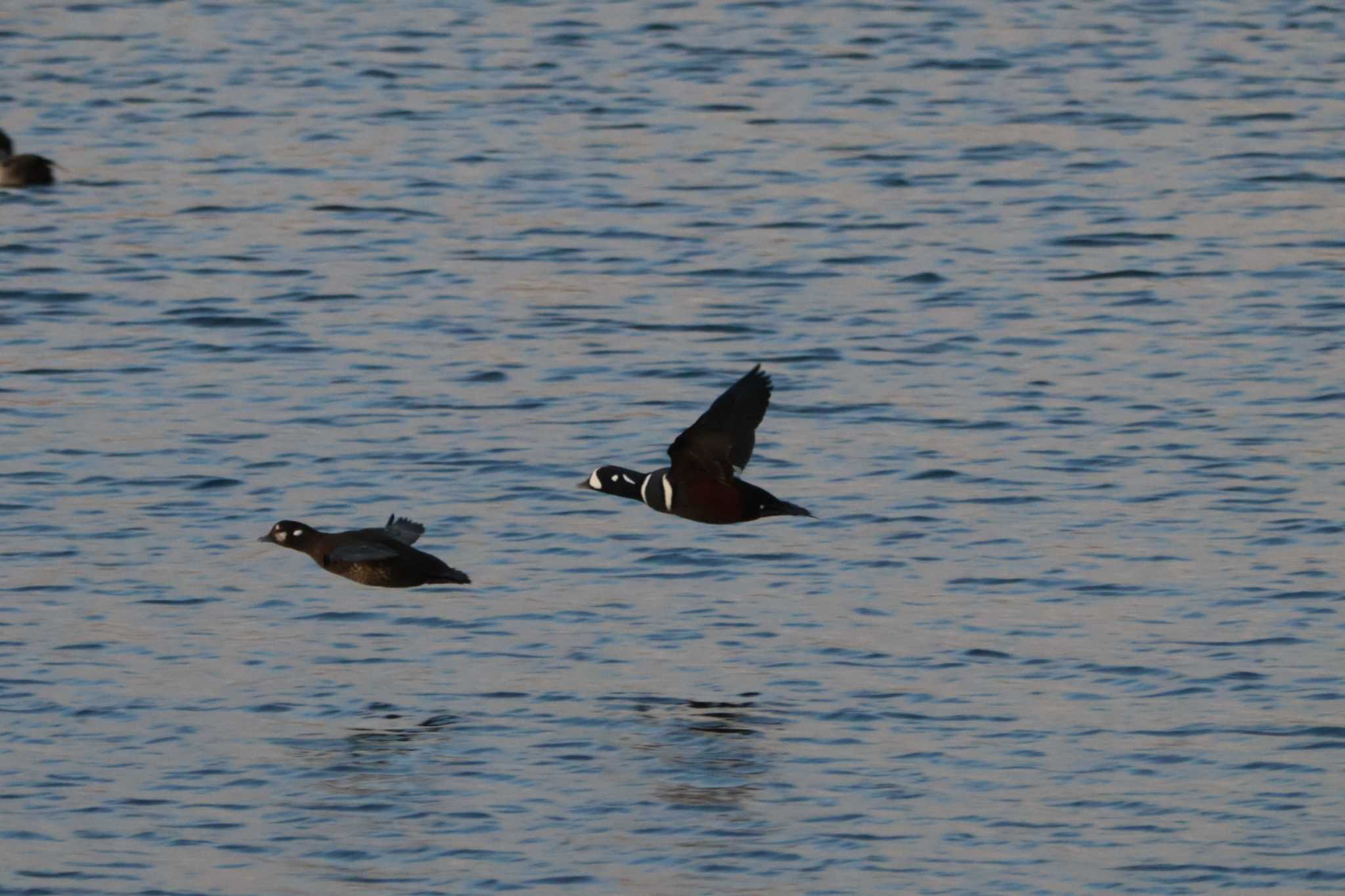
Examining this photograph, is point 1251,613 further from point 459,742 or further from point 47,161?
point 47,161

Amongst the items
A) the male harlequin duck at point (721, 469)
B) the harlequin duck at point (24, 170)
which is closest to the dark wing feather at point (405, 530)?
the male harlequin duck at point (721, 469)

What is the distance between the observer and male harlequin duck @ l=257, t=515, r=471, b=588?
499 inches

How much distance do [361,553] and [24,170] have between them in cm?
1236

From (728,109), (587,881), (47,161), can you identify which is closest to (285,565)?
(587,881)

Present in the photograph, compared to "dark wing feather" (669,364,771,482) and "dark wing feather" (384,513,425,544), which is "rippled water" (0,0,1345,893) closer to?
"dark wing feather" (384,513,425,544)

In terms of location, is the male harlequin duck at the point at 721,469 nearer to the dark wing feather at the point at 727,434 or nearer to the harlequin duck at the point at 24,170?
the dark wing feather at the point at 727,434

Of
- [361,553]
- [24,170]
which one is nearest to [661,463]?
[361,553]

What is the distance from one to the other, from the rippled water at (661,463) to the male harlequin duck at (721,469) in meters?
0.57

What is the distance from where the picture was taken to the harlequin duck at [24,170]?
23844 millimetres

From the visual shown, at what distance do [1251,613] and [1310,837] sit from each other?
2.66 meters

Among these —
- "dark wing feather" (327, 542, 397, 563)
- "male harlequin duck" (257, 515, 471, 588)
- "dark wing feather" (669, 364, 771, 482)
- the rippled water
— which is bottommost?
the rippled water

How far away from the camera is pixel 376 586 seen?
1362cm

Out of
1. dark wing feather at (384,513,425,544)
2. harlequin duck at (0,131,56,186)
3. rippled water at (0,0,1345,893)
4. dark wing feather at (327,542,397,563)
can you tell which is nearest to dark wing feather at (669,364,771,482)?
rippled water at (0,0,1345,893)

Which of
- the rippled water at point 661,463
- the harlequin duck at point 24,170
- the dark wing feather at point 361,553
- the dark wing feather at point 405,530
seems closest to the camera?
the rippled water at point 661,463
